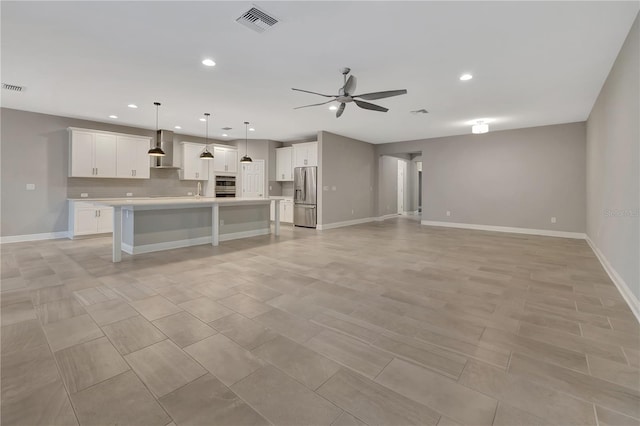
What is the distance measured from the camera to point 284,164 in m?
9.59

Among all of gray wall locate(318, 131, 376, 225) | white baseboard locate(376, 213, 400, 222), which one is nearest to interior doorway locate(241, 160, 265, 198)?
gray wall locate(318, 131, 376, 225)

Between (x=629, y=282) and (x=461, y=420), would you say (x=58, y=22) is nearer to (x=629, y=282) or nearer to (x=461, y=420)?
(x=461, y=420)

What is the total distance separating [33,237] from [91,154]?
2.17 meters

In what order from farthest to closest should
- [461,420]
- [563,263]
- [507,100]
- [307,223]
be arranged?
[307,223] → [507,100] → [563,263] → [461,420]

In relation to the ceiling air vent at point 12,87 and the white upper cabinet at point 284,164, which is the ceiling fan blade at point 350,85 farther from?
the white upper cabinet at point 284,164

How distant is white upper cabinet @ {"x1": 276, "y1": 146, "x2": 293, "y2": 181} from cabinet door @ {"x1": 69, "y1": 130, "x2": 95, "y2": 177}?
5.04 m

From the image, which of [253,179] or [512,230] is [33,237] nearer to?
Answer: [253,179]

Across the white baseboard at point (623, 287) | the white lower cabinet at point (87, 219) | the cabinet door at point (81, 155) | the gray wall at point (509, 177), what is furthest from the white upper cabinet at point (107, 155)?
the white baseboard at point (623, 287)

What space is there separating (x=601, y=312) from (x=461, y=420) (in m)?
2.32

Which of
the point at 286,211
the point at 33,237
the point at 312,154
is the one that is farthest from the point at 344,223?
the point at 33,237

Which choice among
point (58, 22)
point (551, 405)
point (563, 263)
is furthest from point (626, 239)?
point (58, 22)

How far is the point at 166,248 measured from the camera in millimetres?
5348

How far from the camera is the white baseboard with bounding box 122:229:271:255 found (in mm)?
5031

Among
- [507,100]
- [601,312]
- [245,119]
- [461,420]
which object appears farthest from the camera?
[245,119]
